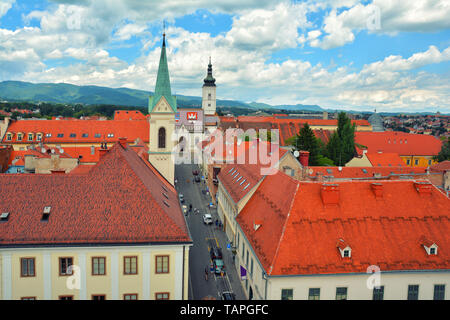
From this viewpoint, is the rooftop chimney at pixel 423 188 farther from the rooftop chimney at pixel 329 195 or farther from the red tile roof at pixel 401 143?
the red tile roof at pixel 401 143

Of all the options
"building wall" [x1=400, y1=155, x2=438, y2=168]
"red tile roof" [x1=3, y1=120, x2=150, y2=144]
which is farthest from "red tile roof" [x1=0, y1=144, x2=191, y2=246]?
"building wall" [x1=400, y1=155, x2=438, y2=168]

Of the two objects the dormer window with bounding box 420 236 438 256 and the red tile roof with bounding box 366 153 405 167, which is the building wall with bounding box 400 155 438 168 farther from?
the dormer window with bounding box 420 236 438 256

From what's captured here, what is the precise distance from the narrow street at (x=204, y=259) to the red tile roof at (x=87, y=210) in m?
8.81

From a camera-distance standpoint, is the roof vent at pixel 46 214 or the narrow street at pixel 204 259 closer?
the roof vent at pixel 46 214

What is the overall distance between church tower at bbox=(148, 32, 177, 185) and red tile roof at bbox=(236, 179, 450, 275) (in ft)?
63.0

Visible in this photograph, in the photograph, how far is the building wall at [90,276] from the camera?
24719 millimetres

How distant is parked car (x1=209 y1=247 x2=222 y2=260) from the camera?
42.8 meters

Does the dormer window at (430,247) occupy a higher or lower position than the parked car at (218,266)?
higher

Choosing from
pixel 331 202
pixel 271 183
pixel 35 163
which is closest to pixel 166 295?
pixel 331 202

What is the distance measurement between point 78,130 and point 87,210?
79.0 meters

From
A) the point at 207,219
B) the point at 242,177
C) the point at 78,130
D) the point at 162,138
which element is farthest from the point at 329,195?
the point at 78,130

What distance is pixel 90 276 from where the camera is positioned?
83.1 ft

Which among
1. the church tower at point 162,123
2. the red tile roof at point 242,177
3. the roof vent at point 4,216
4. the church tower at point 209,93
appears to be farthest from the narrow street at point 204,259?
the church tower at point 209,93

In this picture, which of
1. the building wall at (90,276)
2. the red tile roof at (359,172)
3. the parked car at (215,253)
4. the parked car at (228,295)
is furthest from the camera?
the red tile roof at (359,172)
